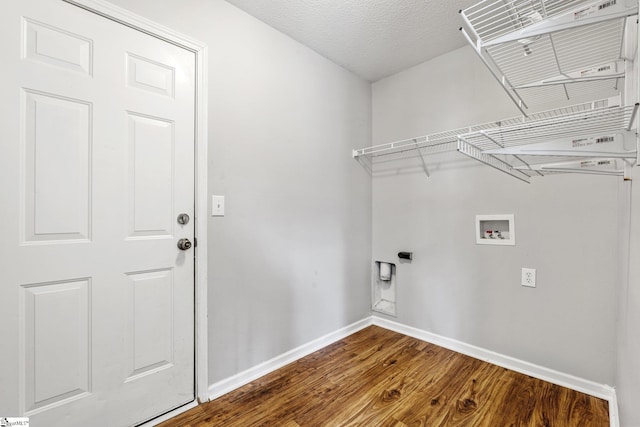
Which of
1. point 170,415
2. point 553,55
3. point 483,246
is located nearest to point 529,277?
point 483,246

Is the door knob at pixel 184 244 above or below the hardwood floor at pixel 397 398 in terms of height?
above

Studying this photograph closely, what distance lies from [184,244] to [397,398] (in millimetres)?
1477

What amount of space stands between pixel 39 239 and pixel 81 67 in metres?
0.77

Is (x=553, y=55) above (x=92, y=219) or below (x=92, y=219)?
above

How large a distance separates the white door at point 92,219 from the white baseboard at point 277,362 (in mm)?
171

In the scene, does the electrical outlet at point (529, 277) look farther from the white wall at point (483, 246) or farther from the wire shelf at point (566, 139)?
the wire shelf at point (566, 139)

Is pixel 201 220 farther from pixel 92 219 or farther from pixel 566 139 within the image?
pixel 566 139

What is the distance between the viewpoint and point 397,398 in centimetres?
167

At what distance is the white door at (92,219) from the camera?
1.16 m

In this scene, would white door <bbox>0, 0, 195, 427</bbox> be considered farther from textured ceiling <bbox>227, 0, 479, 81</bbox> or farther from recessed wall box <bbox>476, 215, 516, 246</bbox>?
recessed wall box <bbox>476, 215, 516, 246</bbox>

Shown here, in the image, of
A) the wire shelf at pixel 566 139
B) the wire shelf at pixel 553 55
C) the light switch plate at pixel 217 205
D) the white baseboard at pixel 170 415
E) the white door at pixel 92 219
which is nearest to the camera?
the wire shelf at pixel 566 139

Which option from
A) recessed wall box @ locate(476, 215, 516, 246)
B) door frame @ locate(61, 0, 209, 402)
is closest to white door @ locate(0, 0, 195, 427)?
door frame @ locate(61, 0, 209, 402)

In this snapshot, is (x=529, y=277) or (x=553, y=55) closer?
(x=553, y=55)

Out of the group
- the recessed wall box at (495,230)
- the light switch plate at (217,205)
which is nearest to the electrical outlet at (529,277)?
the recessed wall box at (495,230)
